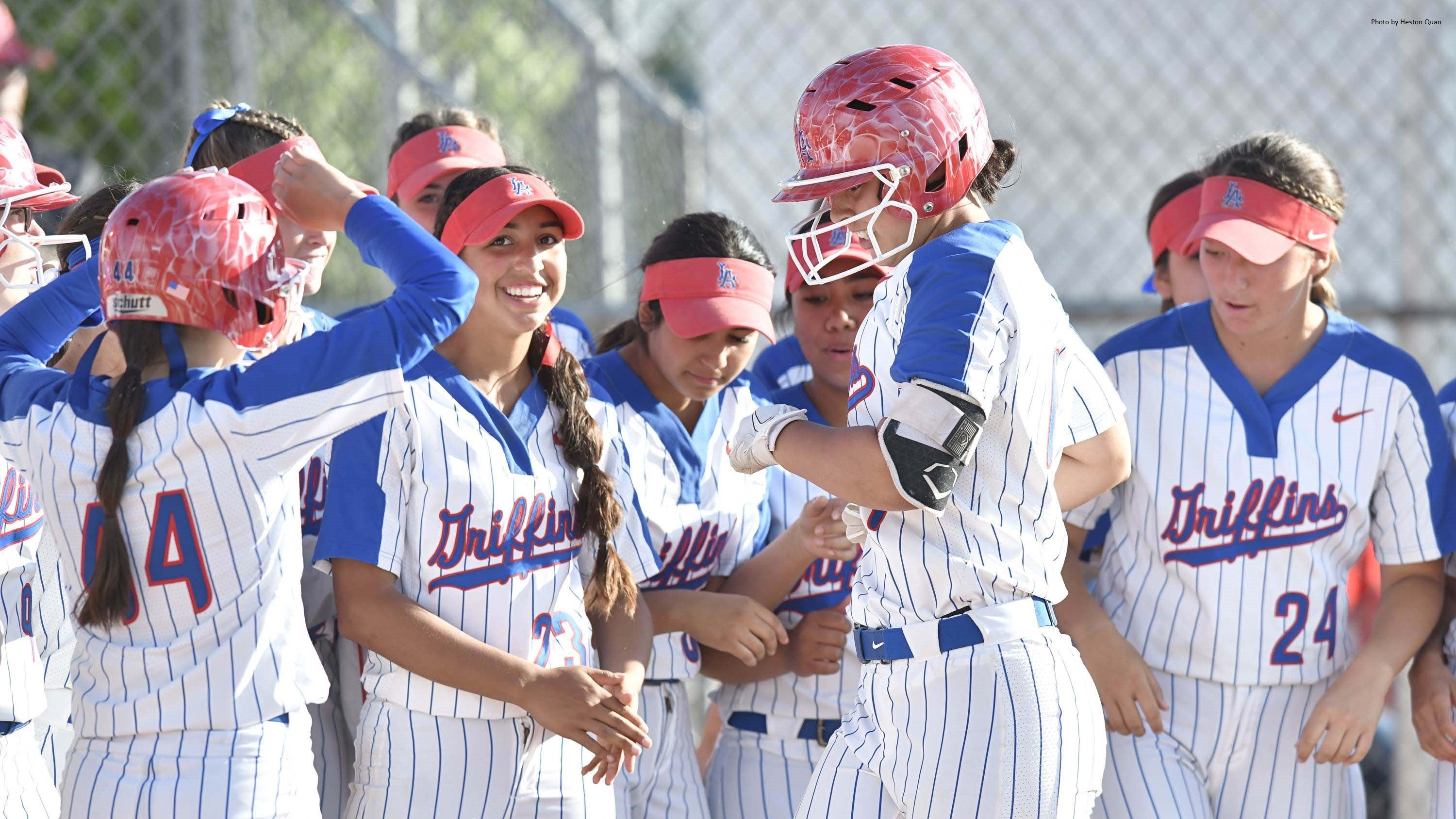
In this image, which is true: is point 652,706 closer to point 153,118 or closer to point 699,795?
point 699,795

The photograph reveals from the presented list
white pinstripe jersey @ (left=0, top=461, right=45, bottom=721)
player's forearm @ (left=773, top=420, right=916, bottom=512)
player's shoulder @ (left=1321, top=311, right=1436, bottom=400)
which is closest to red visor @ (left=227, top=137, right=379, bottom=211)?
white pinstripe jersey @ (left=0, top=461, right=45, bottom=721)

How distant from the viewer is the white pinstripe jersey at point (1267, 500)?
313 cm

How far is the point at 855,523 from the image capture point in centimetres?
246

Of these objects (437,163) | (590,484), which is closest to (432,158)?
Result: (437,163)

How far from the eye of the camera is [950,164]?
2365mm

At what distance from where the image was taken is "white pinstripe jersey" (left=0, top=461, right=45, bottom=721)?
9.15ft

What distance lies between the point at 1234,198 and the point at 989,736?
4.81 ft

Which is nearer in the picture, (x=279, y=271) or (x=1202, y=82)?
(x=279, y=271)

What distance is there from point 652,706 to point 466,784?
58 cm

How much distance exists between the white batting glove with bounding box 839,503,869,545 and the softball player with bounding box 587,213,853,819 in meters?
0.68

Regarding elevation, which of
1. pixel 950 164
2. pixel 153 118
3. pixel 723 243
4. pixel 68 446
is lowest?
pixel 68 446

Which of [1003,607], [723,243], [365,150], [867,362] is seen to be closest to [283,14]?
[365,150]

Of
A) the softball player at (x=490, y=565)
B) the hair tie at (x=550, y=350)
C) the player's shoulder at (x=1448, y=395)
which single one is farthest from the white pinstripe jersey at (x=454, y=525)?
the player's shoulder at (x=1448, y=395)

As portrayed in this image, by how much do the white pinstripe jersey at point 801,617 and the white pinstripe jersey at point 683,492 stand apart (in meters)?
0.13
